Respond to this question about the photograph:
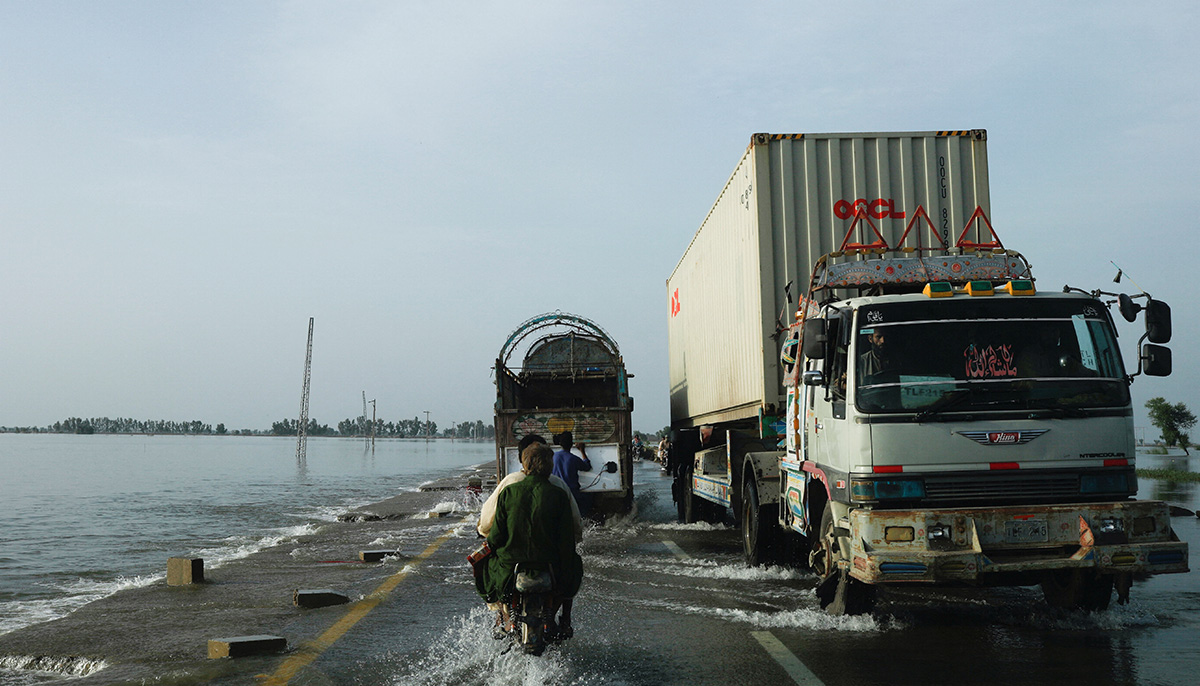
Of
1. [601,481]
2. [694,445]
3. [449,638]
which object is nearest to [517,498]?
[449,638]

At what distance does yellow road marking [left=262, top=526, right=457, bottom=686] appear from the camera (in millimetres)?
6074

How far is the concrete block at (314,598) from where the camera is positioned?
872cm

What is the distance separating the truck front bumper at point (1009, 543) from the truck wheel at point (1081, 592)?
0.63 metres

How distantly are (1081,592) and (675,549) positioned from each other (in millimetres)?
6167

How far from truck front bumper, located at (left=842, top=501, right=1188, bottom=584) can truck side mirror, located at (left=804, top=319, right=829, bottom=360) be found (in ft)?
4.11

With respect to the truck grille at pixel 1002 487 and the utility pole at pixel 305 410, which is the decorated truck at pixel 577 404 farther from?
the utility pole at pixel 305 410

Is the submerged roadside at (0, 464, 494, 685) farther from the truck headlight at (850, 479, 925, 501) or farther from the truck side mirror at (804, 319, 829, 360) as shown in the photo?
the truck side mirror at (804, 319, 829, 360)

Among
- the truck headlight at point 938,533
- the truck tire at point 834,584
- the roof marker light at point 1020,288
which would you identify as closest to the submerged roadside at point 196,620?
the truck tire at point 834,584

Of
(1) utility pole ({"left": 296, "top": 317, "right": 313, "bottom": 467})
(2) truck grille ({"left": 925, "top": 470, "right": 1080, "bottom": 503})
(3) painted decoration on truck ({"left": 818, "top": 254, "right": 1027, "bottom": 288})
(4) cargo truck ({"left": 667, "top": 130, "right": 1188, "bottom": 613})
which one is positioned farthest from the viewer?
(1) utility pole ({"left": 296, "top": 317, "right": 313, "bottom": 467})

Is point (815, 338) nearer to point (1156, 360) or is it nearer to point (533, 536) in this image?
point (1156, 360)

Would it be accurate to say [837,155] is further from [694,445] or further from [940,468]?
[694,445]

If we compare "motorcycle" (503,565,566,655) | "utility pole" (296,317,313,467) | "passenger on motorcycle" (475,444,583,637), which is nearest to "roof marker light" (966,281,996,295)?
"passenger on motorcycle" (475,444,583,637)

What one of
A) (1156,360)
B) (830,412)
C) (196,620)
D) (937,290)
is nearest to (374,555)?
(196,620)

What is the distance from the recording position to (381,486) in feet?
125
